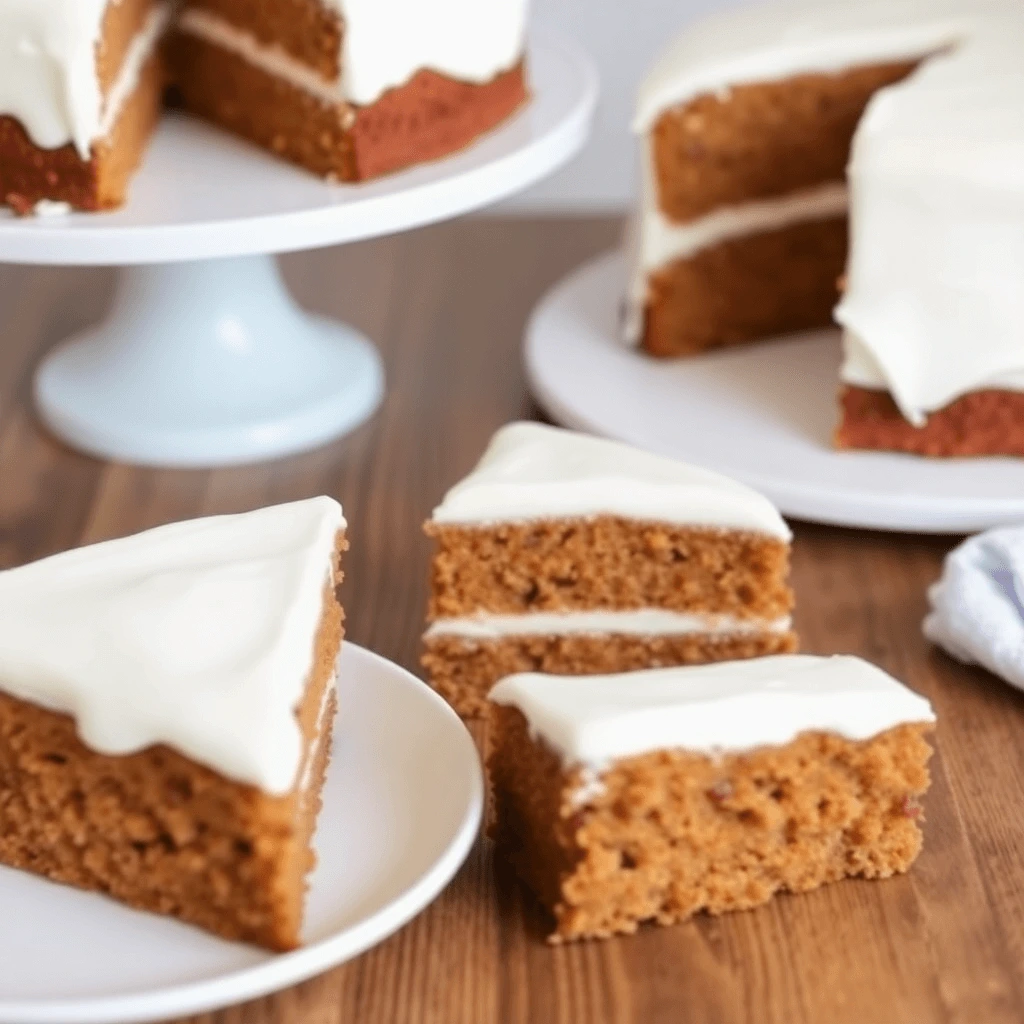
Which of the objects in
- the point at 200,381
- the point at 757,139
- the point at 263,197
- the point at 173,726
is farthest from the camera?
the point at 757,139

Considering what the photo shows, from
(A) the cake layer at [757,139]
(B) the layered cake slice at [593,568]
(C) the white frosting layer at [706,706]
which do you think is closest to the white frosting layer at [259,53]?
(A) the cake layer at [757,139]

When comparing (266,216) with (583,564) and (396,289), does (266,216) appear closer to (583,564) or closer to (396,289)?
(583,564)

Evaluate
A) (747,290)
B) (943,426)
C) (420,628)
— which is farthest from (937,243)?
(420,628)

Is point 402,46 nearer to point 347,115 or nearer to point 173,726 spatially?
point 347,115

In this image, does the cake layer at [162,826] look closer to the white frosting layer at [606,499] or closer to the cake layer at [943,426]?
the white frosting layer at [606,499]

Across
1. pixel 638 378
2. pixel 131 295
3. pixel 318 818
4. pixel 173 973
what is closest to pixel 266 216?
pixel 131 295

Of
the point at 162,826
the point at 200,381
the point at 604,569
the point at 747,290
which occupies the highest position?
the point at 162,826
